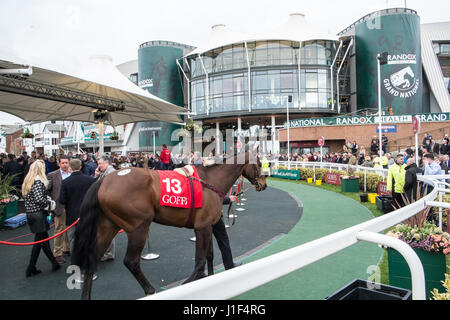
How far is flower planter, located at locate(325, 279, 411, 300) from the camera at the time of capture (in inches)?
83.6

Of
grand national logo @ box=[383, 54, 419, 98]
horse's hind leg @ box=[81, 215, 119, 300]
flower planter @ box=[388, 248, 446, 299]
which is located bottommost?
flower planter @ box=[388, 248, 446, 299]

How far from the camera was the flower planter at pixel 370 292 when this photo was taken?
2.12 metres

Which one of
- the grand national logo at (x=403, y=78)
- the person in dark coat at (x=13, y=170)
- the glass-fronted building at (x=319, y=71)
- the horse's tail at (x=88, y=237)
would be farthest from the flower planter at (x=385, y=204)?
the grand national logo at (x=403, y=78)

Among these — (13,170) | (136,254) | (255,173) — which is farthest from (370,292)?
(13,170)

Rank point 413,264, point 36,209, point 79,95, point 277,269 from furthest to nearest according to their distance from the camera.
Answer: point 79,95 → point 36,209 → point 413,264 → point 277,269

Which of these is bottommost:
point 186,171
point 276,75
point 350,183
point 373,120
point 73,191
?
point 350,183

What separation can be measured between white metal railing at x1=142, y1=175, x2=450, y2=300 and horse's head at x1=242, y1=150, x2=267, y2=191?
3307 millimetres

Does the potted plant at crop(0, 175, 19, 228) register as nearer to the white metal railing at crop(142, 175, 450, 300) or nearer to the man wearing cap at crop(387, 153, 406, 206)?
the white metal railing at crop(142, 175, 450, 300)

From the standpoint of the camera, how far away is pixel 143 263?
16.5 feet

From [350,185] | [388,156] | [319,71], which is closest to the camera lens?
[350,185]

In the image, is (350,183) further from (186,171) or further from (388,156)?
(186,171)

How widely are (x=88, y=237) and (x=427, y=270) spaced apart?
3.94 meters

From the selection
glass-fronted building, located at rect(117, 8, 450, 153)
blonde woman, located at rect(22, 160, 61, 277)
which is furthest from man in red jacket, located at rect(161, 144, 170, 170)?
glass-fronted building, located at rect(117, 8, 450, 153)

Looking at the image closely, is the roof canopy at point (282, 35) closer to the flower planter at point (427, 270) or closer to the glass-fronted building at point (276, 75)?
the glass-fronted building at point (276, 75)
